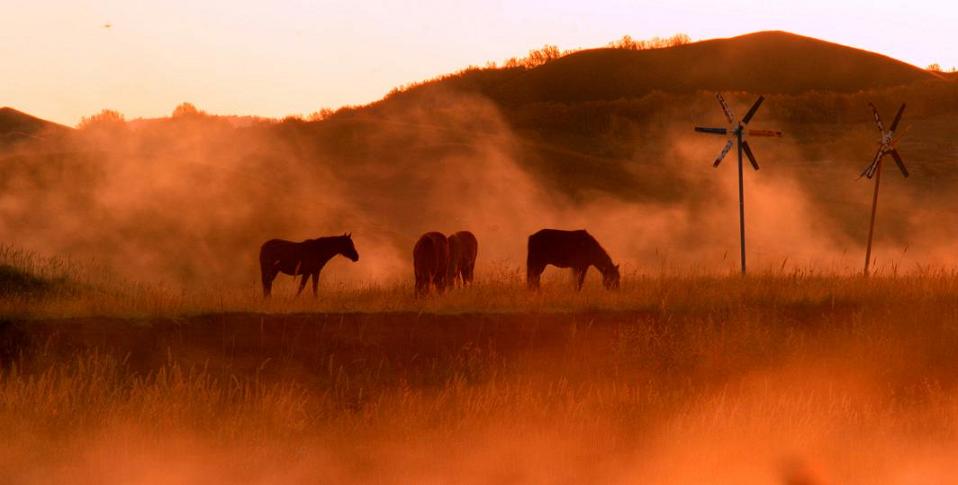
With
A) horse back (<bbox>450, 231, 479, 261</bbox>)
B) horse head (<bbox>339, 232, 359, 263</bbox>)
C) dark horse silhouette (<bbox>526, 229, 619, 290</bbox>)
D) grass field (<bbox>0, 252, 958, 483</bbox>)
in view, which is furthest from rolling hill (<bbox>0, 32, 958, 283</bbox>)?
grass field (<bbox>0, 252, 958, 483</bbox>)

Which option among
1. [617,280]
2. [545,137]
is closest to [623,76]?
[545,137]

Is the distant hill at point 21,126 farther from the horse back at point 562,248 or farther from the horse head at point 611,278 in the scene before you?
the horse head at point 611,278

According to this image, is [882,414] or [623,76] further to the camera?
[623,76]

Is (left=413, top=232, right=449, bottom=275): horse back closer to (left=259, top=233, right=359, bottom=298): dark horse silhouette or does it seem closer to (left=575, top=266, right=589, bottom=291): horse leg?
(left=259, top=233, right=359, bottom=298): dark horse silhouette

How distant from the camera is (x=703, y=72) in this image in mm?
115438

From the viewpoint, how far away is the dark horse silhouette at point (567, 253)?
2673 cm

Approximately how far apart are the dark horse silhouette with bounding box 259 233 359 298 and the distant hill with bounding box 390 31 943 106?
70771mm

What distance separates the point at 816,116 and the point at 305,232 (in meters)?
56.4

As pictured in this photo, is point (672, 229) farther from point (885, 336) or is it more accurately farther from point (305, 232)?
point (885, 336)

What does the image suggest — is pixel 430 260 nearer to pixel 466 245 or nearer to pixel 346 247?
pixel 346 247

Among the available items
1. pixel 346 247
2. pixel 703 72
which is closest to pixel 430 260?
pixel 346 247

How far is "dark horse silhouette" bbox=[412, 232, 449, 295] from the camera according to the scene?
25234 mm

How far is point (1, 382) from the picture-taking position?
659 inches

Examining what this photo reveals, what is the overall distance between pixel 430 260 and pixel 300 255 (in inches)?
99.6
